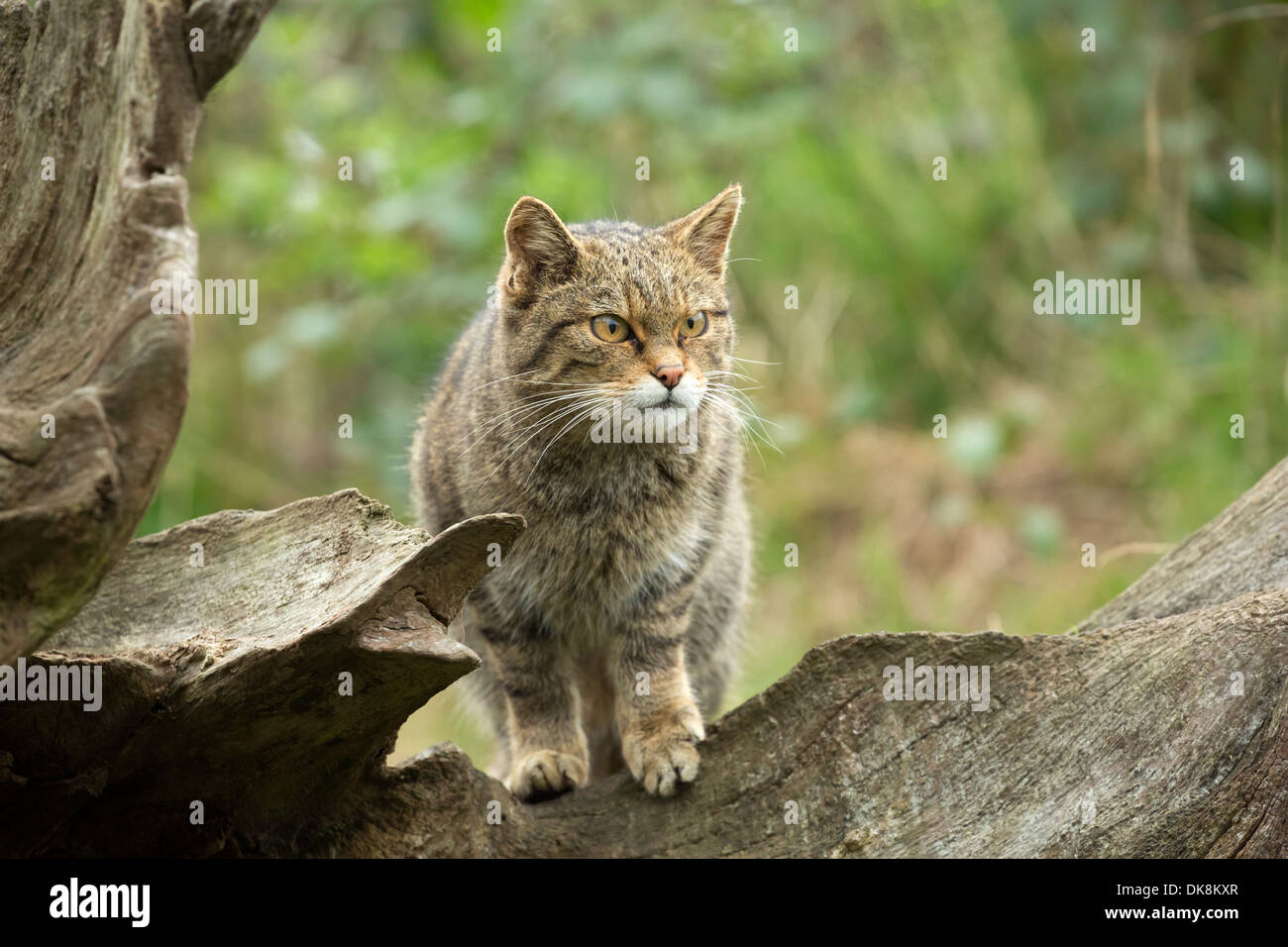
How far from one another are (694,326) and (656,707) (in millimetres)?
1384

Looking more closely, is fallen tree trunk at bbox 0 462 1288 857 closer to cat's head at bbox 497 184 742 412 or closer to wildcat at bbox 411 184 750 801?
wildcat at bbox 411 184 750 801

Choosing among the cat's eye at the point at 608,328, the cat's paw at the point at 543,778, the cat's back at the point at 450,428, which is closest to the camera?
the cat's paw at the point at 543,778

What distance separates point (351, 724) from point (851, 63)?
8732 millimetres

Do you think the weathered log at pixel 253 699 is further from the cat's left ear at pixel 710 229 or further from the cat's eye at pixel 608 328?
the cat's left ear at pixel 710 229

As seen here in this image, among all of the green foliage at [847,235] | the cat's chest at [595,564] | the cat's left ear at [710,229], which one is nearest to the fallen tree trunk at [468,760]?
the cat's chest at [595,564]

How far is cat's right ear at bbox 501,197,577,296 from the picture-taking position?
4414 mm

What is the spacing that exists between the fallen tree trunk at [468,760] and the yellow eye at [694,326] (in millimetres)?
1398

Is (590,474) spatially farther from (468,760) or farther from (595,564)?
(468,760)

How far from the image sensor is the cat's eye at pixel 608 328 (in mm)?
4434

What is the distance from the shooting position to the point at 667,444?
4.46m

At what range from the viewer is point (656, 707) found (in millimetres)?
4363

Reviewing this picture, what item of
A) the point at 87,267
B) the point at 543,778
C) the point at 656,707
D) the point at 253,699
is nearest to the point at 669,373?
the point at 656,707

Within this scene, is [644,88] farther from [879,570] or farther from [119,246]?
[119,246]

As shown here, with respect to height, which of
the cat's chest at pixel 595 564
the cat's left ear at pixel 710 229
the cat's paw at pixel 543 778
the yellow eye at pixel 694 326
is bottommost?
the cat's paw at pixel 543 778
